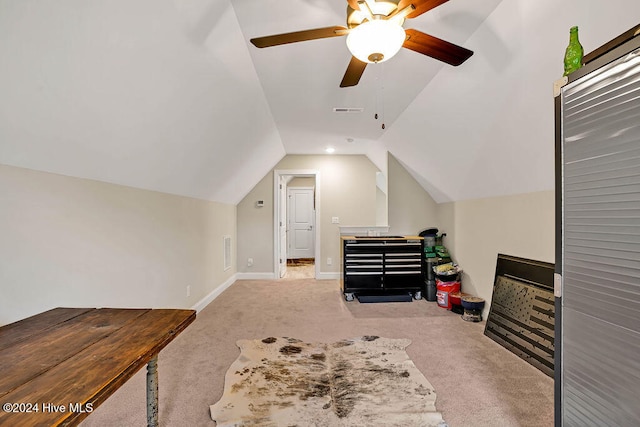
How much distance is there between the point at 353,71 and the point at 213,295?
376cm

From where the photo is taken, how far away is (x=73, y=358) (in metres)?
1.05

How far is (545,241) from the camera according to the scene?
2672 millimetres

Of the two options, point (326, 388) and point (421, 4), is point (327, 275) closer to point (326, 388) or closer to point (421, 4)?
point (326, 388)

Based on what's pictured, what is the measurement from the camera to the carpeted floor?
6.20ft

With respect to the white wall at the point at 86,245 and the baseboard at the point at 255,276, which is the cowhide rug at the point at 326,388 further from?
the baseboard at the point at 255,276

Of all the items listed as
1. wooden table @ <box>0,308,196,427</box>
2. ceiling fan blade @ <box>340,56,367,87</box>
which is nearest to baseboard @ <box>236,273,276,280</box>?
wooden table @ <box>0,308,196,427</box>

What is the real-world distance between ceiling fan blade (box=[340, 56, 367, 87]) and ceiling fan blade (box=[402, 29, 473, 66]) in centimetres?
28

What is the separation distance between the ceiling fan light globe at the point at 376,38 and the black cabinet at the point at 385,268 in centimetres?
332

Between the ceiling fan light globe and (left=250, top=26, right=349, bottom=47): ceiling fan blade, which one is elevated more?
(left=250, top=26, right=349, bottom=47): ceiling fan blade

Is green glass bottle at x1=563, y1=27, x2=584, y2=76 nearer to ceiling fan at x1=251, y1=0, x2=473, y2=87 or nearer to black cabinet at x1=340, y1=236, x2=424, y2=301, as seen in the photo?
ceiling fan at x1=251, y1=0, x2=473, y2=87

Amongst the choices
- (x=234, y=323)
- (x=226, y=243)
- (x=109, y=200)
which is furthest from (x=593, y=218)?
(x=226, y=243)

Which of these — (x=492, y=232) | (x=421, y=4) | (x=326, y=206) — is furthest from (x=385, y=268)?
(x=421, y=4)

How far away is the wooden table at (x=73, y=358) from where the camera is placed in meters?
0.79

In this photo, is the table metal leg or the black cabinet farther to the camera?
the black cabinet
